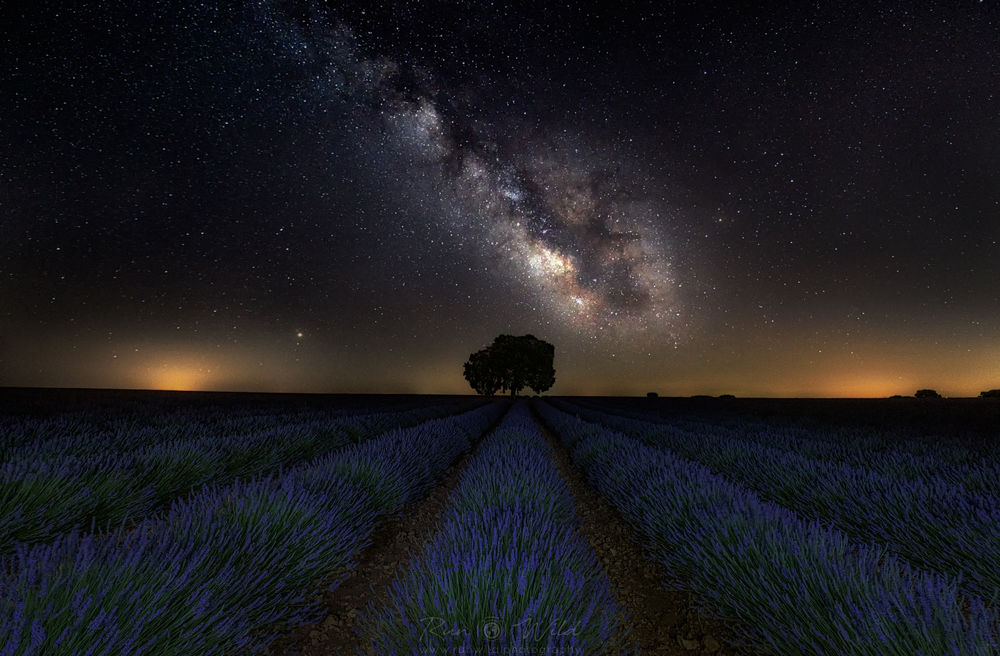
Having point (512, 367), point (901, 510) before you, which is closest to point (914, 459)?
point (901, 510)

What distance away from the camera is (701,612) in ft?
6.96

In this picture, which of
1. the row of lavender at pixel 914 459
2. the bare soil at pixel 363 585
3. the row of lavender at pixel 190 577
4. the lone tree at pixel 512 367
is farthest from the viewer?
the lone tree at pixel 512 367

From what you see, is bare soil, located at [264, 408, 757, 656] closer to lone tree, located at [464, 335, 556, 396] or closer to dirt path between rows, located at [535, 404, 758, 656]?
dirt path between rows, located at [535, 404, 758, 656]

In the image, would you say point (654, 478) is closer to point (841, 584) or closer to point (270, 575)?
point (841, 584)

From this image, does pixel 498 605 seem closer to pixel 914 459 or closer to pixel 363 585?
pixel 363 585

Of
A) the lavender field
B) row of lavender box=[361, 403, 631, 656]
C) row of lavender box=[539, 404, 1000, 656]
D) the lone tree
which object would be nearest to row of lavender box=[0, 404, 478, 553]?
the lavender field

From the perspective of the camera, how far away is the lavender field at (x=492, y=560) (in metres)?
1.28

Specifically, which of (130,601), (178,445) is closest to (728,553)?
(130,601)

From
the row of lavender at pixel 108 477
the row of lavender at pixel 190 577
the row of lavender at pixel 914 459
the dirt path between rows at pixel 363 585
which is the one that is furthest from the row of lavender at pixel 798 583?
the row of lavender at pixel 108 477

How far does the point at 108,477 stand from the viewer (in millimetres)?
3053

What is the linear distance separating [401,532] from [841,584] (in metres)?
3.11

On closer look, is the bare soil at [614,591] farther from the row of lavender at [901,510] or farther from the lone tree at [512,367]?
the lone tree at [512,367]

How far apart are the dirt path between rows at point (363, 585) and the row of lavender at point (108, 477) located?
1102 millimetres

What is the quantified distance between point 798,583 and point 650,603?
104 centimetres
